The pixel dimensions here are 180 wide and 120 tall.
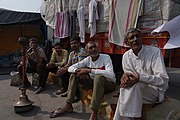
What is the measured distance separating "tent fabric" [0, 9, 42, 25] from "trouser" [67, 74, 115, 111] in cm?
595

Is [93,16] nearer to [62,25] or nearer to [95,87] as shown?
[62,25]

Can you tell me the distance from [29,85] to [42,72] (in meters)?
0.85

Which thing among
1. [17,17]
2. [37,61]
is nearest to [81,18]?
[37,61]

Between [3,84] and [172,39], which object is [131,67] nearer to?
[172,39]

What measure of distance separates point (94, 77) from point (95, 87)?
0.30 meters

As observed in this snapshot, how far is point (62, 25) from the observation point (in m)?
6.00

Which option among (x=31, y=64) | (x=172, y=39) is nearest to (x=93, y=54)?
(x=172, y=39)

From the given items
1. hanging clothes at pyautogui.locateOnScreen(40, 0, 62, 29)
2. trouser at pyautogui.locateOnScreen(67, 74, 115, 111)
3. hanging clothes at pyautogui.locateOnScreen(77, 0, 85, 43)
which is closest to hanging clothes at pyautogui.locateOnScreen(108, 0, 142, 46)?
hanging clothes at pyautogui.locateOnScreen(77, 0, 85, 43)

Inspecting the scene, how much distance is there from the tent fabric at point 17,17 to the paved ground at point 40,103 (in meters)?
3.40

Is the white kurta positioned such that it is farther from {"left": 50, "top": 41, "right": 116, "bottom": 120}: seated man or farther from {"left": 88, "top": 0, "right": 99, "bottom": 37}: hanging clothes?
{"left": 88, "top": 0, "right": 99, "bottom": 37}: hanging clothes

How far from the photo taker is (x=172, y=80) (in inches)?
225

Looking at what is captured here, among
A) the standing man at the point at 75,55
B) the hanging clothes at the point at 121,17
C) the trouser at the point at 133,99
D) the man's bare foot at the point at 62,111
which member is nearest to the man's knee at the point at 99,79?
the trouser at the point at 133,99

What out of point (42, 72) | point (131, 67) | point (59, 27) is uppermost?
point (59, 27)

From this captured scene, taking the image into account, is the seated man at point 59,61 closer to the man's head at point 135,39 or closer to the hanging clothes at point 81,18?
the hanging clothes at point 81,18
